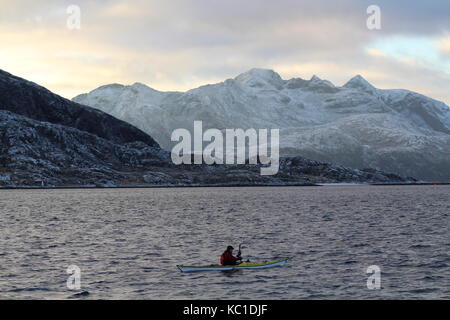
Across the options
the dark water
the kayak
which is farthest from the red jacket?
the dark water

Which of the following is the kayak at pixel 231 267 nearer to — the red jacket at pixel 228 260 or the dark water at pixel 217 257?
the red jacket at pixel 228 260

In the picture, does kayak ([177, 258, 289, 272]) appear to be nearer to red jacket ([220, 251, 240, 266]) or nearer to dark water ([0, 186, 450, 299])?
red jacket ([220, 251, 240, 266])

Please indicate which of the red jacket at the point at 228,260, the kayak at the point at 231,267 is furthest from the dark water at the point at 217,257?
the red jacket at the point at 228,260

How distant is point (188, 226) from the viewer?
361ft

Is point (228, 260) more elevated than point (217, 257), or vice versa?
point (228, 260)

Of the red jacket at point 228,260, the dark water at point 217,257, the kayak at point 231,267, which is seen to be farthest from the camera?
the red jacket at point 228,260

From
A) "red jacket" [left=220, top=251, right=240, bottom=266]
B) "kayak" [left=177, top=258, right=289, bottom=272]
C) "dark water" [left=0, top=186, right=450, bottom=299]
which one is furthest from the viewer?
"red jacket" [left=220, top=251, right=240, bottom=266]

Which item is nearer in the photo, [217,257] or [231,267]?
[231,267]

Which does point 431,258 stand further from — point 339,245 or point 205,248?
point 205,248

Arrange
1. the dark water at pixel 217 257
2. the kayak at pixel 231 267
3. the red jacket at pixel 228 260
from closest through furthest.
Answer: the dark water at pixel 217 257 < the kayak at pixel 231 267 < the red jacket at pixel 228 260

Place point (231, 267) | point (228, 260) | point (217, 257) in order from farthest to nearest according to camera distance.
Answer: point (217, 257), point (231, 267), point (228, 260)

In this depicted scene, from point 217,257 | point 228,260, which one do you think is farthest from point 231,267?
point 217,257

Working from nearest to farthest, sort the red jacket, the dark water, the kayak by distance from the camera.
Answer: the dark water
the kayak
the red jacket

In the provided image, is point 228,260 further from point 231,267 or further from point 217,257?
point 217,257
